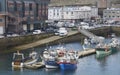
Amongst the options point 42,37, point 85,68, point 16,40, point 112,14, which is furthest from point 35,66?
point 112,14

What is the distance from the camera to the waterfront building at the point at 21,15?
44.1 meters

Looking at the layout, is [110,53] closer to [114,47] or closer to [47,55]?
[114,47]

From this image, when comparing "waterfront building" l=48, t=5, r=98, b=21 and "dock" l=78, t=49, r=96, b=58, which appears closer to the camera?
"dock" l=78, t=49, r=96, b=58

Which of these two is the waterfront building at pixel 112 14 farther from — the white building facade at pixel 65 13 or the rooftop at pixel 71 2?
the rooftop at pixel 71 2

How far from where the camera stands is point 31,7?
49406mm

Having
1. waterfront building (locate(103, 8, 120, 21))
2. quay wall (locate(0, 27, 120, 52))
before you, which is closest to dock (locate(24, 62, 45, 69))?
quay wall (locate(0, 27, 120, 52))

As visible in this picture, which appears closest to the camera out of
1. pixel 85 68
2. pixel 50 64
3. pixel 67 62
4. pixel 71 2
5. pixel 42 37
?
pixel 67 62

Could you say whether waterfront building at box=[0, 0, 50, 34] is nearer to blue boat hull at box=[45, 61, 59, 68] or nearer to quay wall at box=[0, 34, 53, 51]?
quay wall at box=[0, 34, 53, 51]

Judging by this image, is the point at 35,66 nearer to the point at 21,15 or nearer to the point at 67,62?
the point at 67,62

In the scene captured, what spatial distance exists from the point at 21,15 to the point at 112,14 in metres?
29.0

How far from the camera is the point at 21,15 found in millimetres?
47250

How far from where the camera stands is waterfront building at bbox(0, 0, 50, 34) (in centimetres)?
4413

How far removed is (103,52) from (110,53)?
54.6 inches

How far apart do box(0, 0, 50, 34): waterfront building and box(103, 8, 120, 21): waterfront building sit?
21.9 meters
